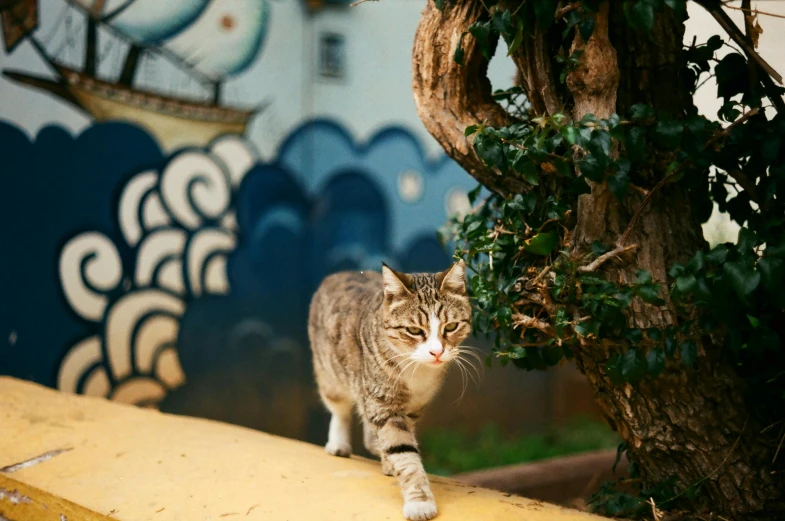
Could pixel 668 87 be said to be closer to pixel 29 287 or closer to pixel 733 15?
pixel 733 15

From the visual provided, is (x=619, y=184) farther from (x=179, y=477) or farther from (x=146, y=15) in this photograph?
(x=146, y=15)

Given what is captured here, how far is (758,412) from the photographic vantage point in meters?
2.46

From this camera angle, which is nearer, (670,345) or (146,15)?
(670,345)

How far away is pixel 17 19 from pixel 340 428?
286 cm

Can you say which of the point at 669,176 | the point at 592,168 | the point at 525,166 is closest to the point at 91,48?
the point at 525,166

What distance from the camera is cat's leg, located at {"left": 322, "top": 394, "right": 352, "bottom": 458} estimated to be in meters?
3.36

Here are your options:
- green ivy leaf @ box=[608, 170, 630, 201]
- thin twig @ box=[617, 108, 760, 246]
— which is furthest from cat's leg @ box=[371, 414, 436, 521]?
green ivy leaf @ box=[608, 170, 630, 201]

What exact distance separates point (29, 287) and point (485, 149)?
296cm

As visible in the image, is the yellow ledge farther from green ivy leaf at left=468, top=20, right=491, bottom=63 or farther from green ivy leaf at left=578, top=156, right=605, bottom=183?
green ivy leaf at left=468, top=20, right=491, bottom=63

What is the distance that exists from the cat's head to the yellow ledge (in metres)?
0.54

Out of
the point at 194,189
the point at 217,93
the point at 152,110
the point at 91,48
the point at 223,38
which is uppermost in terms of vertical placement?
the point at 223,38

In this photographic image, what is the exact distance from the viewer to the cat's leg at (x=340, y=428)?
3.36 m

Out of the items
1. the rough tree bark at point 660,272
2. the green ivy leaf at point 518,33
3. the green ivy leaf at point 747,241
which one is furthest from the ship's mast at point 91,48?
the green ivy leaf at point 747,241

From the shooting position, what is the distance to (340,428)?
3424 millimetres
